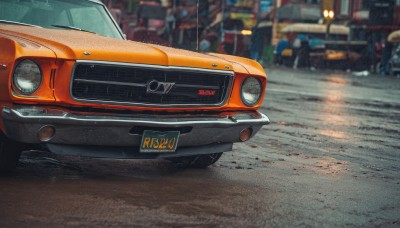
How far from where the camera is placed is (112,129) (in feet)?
17.7

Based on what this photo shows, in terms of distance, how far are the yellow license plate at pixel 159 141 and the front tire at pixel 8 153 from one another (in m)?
0.84

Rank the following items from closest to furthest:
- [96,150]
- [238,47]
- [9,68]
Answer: [9,68] → [96,150] → [238,47]

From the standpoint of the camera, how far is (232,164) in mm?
6883

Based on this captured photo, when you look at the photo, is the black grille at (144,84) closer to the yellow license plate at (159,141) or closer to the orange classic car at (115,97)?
the orange classic car at (115,97)

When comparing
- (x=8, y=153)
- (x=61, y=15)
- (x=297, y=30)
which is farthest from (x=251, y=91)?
(x=297, y=30)

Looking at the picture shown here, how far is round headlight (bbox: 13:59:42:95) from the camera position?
17.1 ft

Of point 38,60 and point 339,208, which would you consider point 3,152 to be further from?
point 339,208

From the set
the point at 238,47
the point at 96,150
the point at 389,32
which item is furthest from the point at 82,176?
the point at 238,47

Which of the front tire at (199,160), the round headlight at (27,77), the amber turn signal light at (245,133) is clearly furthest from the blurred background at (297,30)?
the round headlight at (27,77)

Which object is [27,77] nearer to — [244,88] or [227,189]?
[227,189]

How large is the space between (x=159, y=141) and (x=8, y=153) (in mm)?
1023

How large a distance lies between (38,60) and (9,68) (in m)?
0.19

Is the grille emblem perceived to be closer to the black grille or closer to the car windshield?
the black grille

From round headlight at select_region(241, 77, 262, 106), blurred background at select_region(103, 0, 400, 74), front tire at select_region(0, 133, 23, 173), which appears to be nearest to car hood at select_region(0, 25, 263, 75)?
round headlight at select_region(241, 77, 262, 106)
